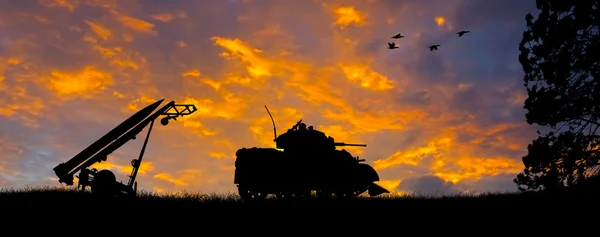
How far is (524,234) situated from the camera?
35.8 feet

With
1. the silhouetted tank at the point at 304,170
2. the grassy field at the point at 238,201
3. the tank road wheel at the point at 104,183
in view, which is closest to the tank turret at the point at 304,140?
the silhouetted tank at the point at 304,170

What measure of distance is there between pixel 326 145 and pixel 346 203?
490 cm

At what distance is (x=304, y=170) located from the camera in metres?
19.6

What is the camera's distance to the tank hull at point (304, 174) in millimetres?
19625

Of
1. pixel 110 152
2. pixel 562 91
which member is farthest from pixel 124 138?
pixel 562 91

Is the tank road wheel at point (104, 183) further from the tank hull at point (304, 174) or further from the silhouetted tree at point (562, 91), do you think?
the silhouetted tree at point (562, 91)

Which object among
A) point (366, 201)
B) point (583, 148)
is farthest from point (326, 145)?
point (583, 148)

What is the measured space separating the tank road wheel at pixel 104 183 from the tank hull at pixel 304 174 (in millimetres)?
4440

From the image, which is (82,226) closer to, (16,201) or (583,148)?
(16,201)

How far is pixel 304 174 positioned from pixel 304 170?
14 centimetres

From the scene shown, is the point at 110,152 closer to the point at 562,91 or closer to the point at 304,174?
the point at 304,174

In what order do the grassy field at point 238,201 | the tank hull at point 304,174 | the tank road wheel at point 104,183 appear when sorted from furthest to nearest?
the tank hull at point 304,174 < the tank road wheel at point 104,183 < the grassy field at point 238,201

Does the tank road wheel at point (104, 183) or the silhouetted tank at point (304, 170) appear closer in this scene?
the tank road wheel at point (104, 183)

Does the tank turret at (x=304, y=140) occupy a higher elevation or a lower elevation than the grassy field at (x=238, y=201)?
higher
